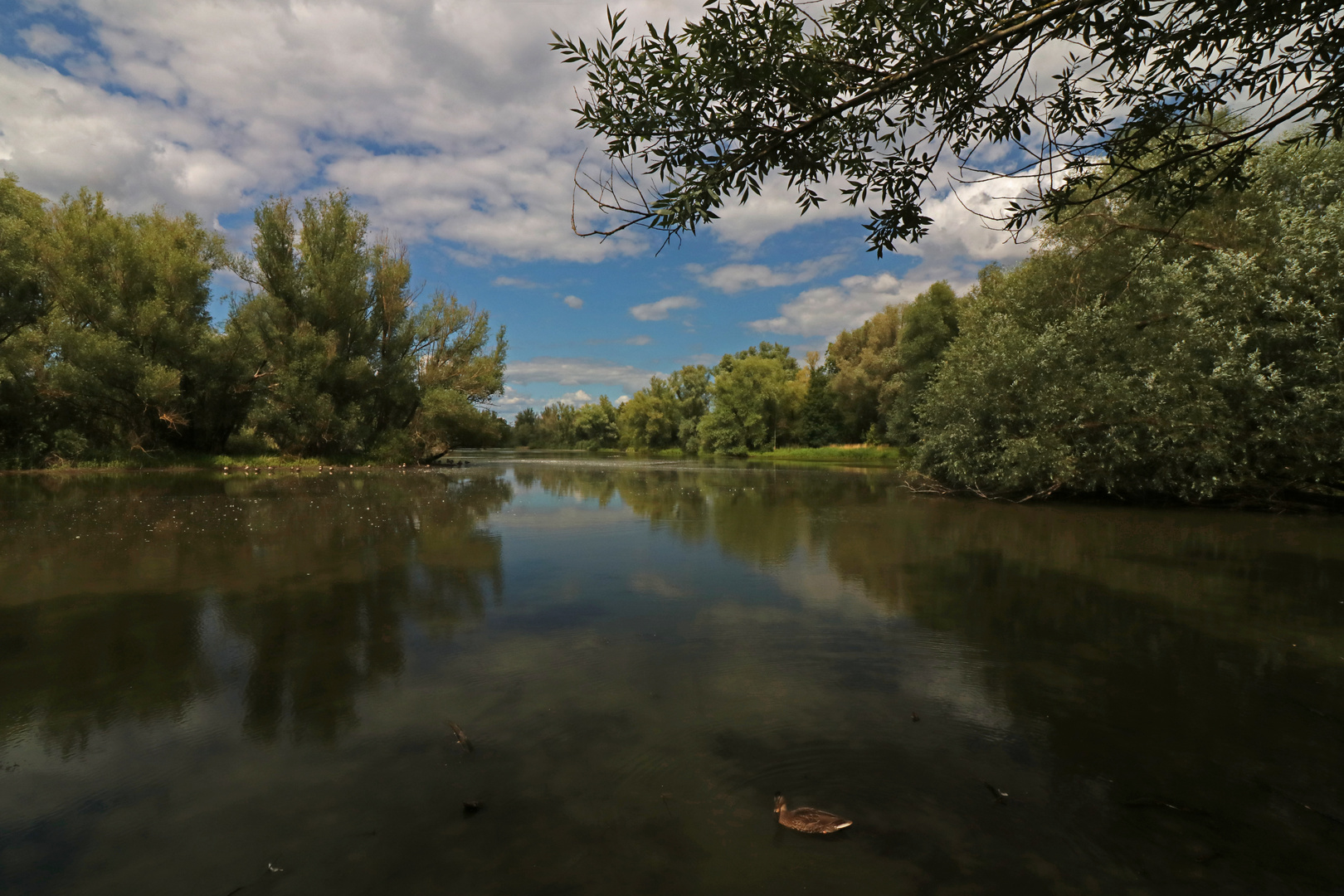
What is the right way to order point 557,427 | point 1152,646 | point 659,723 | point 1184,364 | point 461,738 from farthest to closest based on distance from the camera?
point 557,427 → point 1184,364 → point 1152,646 → point 659,723 → point 461,738

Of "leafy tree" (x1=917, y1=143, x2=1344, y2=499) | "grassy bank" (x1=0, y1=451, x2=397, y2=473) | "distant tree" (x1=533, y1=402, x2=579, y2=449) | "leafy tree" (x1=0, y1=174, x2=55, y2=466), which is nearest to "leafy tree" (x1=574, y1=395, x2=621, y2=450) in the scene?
"distant tree" (x1=533, y1=402, x2=579, y2=449)

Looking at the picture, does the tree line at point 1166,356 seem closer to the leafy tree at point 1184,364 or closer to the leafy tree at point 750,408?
the leafy tree at point 1184,364

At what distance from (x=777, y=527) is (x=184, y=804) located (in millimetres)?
11671

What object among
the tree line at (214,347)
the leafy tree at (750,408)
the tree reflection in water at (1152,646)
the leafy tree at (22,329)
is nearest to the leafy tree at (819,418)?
the leafy tree at (750,408)

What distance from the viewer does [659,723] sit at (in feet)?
14.4

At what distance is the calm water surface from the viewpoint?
2.99 meters

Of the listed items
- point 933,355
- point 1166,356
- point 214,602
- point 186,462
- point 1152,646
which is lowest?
point 1152,646

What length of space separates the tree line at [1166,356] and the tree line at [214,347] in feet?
93.8

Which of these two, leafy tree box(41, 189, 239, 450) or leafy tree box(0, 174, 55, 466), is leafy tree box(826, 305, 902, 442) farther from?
leafy tree box(0, 174, 55, 466)

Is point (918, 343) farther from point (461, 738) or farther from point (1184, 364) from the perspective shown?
point (461, 738)

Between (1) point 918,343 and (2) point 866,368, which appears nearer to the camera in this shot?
(1) point 918,343

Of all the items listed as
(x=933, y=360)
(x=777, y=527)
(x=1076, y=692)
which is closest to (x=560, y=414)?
(x=933, y=360)

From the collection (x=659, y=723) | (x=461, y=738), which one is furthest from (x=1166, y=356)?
(x=461, y=738)

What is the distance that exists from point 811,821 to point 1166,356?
1820 cm
